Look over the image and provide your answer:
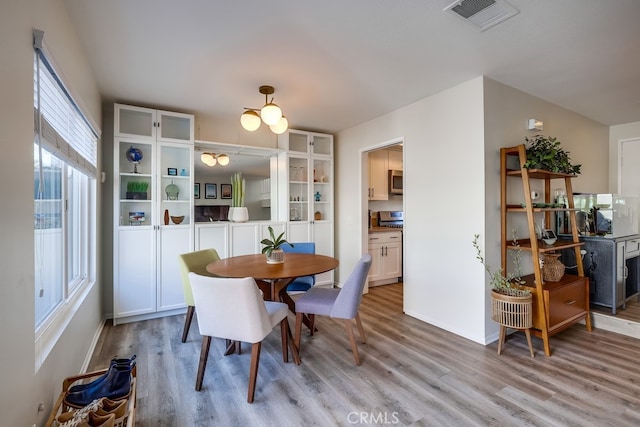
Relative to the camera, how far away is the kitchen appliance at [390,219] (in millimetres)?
5452

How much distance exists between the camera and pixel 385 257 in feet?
15.8

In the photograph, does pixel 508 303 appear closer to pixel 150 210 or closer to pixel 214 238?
pixel 214 238

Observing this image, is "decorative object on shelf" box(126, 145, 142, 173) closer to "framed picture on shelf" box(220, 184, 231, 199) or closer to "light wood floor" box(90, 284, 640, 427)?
"framed picture on shelf" box(220, 184, 231, 199)

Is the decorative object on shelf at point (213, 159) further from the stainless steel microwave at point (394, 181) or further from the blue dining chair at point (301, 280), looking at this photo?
the stainless steel microwave at point (394, 181)

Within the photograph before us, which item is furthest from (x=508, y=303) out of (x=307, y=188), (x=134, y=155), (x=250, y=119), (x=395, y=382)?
(x=134, y=155)

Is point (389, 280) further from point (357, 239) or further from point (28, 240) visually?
point (28, 240)

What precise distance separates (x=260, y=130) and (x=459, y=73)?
2.67 m

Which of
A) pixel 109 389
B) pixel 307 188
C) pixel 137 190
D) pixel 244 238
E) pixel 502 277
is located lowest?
pixel 109 389

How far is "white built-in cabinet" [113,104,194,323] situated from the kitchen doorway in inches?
93.3

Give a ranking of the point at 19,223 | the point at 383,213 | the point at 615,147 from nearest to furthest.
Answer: the point at 19,223
the point at 615,147
the point at 383,213

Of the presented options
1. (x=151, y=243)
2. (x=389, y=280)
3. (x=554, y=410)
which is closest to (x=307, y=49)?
(x=151, y=243)

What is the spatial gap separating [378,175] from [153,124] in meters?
3.38

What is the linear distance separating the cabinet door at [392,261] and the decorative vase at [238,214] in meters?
2.23

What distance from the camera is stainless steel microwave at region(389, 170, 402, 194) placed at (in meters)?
5.31
